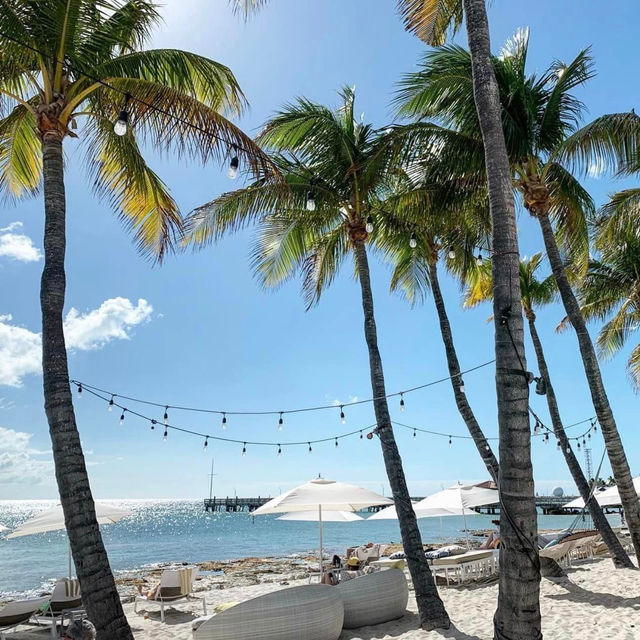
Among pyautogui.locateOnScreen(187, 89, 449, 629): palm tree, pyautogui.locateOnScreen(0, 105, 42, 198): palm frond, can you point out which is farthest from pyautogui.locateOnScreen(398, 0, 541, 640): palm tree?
pyautogui.locateOnScreen(0, 105, 42, 198): palm frond

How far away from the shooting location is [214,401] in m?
42.7

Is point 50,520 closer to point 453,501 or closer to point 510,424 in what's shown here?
point 453,501

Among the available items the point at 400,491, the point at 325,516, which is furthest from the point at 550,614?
the point at 325,516

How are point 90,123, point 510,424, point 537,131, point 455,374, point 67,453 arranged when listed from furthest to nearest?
point 455,374
point 537,131
point 90,123
point 67,453
point 510,424

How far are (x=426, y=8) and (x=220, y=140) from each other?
356 cm

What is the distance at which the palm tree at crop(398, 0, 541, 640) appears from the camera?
4203 millimetres

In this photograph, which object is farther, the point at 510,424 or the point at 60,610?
the point at 60,610

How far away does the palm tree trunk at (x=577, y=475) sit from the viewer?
11.2 meters

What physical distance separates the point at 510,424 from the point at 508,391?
268mm

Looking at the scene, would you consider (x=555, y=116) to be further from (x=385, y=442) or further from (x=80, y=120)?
(x=80, y=120)

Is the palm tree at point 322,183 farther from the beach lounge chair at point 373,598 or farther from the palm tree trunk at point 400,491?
the beach lounge chair at point 373,598

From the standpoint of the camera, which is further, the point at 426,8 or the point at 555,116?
the point at 555,116

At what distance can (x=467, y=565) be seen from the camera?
12.6 m

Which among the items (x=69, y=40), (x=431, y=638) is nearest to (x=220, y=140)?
(x=69, y=40)
